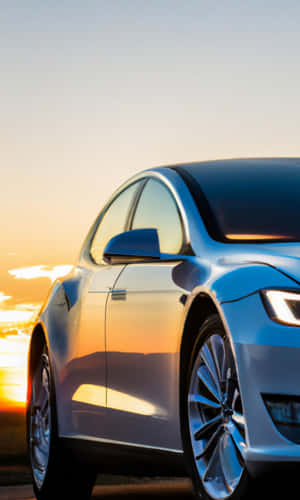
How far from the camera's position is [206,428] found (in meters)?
4.77

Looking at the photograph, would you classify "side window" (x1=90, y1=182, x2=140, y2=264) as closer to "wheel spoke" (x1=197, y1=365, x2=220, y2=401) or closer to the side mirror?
the side mirror

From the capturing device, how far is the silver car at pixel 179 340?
4.18 meters

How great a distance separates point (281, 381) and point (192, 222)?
1.51 meters

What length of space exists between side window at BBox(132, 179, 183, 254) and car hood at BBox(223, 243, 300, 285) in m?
0.71

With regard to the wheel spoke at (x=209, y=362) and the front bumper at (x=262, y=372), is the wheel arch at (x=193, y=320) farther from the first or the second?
the front bumper at (x=262, y=372)

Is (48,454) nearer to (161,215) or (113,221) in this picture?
(113,221)

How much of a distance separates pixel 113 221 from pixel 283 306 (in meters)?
2.78

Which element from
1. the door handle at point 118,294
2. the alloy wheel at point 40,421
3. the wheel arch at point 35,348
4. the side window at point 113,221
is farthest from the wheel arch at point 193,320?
the wheel arch at point 35,348

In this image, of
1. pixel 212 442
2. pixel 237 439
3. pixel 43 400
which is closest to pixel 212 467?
pixel 212 442

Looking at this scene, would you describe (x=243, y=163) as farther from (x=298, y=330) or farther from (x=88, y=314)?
(x=298, y=330)

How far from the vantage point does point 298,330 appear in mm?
4066

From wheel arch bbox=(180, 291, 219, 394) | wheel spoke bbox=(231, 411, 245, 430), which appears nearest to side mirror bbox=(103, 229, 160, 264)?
wheel arch bbox=(180, 291, 219, 394)

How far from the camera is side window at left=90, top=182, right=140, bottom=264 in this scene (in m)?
6.60

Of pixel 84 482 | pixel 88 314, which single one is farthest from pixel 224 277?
pixel 84 482
